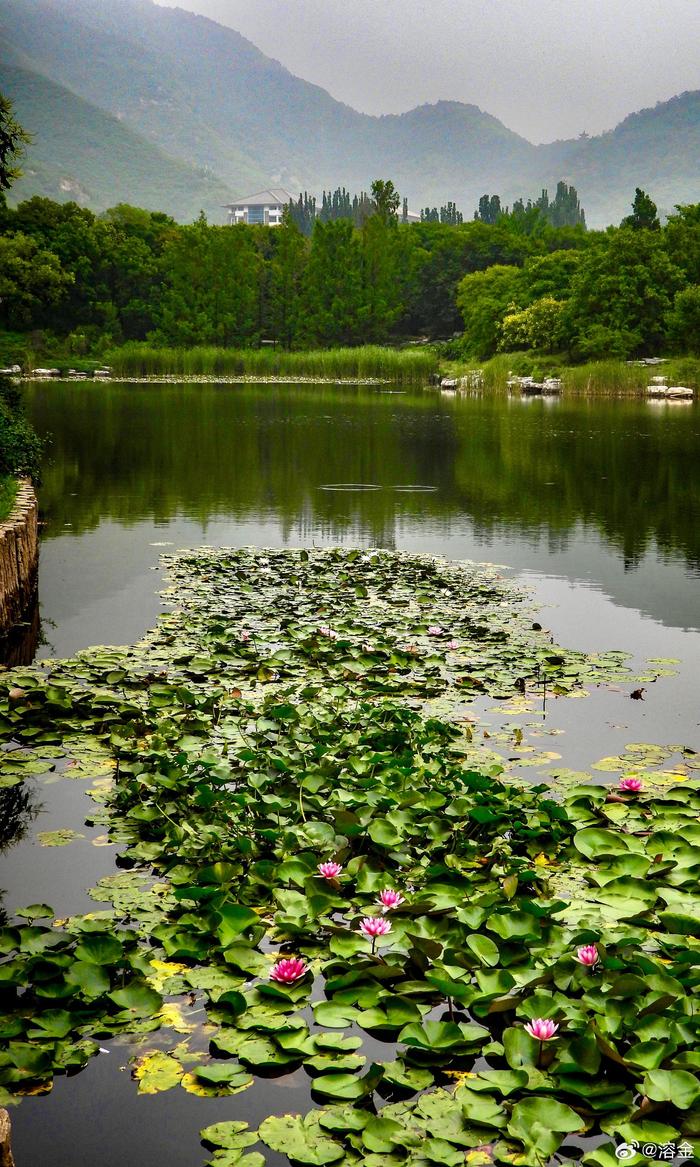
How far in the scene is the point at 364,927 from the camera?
13.3 feet

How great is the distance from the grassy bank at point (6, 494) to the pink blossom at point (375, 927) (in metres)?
6.99

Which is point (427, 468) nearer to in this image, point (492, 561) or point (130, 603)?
point (492, 561)

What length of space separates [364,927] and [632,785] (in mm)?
2039

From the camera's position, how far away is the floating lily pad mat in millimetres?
3271

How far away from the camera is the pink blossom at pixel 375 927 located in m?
4.00

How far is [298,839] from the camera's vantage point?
16.4 ft

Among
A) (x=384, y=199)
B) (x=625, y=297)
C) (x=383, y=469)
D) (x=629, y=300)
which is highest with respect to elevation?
(x=384, y=199)

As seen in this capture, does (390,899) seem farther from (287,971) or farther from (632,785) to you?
(632,785)

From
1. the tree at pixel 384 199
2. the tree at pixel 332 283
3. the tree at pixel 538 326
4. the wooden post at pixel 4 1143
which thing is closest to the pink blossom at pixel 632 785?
the wooden post at pixel 4 1143

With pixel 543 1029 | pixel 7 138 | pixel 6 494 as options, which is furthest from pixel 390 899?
pixel 7 138

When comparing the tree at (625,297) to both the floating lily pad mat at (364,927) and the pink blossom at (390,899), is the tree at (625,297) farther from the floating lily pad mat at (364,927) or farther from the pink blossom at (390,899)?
the pink blossom at (390,899)

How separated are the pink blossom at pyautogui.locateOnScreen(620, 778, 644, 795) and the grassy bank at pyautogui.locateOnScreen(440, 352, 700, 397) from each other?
45.3m

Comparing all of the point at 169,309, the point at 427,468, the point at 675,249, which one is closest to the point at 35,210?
the point at 169,309

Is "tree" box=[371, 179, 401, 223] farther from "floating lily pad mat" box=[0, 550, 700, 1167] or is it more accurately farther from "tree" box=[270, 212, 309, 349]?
"floating lily pad mat" box=[0, 550, 700, 1167]
